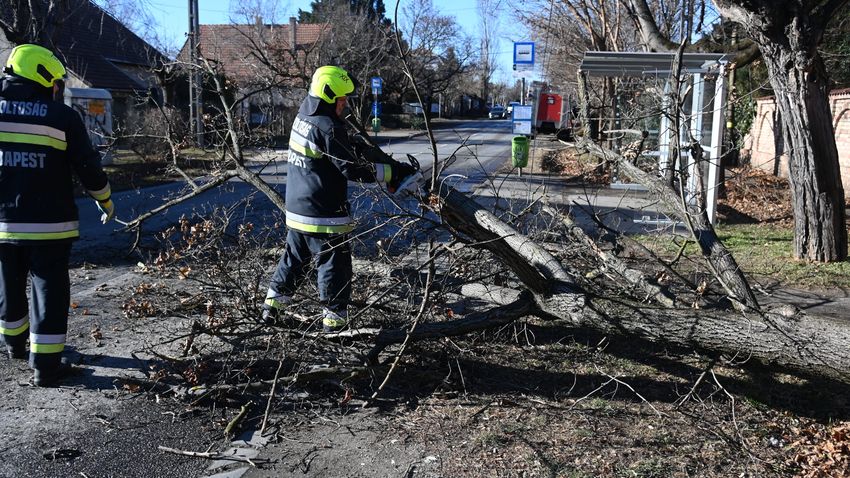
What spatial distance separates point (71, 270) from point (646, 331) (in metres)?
5.48

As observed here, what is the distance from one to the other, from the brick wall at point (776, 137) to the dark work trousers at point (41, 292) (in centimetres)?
840

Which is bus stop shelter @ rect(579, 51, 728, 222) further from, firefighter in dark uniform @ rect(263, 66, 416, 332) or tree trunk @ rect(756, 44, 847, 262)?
firefighter in dark uniform @ rect(263, 66, 416, 332)

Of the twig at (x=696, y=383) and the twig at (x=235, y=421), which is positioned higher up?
the twig at (x=696, y=383)

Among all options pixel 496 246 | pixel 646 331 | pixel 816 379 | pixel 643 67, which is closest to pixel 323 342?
pixel 496 246

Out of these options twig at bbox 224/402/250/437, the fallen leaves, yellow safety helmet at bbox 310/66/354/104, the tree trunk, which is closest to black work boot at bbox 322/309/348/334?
twig at bbox 224/402/250/437

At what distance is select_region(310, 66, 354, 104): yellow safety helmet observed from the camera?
446 centimetres

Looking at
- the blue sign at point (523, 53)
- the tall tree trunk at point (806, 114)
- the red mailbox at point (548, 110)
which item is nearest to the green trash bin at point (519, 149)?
the blue sign at point (523, 53)

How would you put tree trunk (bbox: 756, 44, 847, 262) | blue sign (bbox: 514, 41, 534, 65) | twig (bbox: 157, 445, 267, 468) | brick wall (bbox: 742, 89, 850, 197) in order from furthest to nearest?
blue sign (bbox: 514, 41, 534, 65) < brick wall (bbox: 742, 89, 850, 197) < tree trunk (bbox: 756, 44, 847, 262) < twig (bbox: 157, 445, 267, 468)

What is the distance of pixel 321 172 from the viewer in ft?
14.7

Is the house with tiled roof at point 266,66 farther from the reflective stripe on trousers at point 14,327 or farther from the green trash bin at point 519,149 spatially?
the green trash bin at point 519,149

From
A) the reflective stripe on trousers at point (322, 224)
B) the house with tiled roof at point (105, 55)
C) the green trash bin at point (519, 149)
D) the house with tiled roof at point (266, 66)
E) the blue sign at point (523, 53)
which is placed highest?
the house with tiled roof at point (105, 55)

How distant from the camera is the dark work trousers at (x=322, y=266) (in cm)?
441

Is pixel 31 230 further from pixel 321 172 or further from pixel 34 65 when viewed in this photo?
pixel 321 172

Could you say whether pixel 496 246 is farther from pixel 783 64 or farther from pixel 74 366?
pixel 783 64
